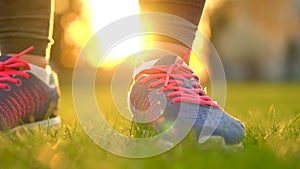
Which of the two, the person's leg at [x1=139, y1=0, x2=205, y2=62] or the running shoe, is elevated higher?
the person's leg at [x1=139, y1=0, x2=205, y2=62]

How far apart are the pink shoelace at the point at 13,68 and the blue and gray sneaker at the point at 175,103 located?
37 cm

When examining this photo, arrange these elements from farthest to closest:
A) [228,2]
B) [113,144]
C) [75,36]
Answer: [228,2] < [75,36] < [113,144]

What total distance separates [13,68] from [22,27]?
0.16 meters

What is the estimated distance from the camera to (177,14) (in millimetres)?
1835

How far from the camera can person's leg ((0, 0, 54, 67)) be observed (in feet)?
6.70

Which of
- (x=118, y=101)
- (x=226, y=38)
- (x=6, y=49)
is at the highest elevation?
(x=6, y=49)

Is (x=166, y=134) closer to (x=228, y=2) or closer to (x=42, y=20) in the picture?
(x=42, y=20)

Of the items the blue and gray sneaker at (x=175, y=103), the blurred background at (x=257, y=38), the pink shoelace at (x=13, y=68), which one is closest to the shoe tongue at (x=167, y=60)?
the blue and gray sneaker at (x=175, y=103)

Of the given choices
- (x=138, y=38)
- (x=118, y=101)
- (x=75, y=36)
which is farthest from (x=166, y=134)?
(x=75, y=36)

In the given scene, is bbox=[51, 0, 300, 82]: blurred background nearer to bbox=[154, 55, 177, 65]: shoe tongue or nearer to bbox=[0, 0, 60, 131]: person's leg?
bbox=[0, 0, 60, 131]: person's leg

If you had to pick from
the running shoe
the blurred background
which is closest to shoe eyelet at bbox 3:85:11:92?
the running shoe

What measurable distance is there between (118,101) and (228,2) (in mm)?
29905

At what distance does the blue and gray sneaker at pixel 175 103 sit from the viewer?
5.18 feet

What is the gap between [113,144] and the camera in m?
1.51
